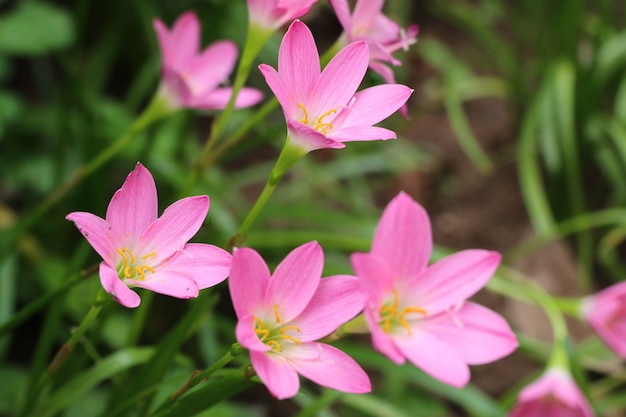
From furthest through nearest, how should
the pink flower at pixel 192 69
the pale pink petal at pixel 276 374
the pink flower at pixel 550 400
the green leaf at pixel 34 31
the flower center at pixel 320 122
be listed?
the green leaf at pixel 34 31 < the pink flower at pixel 192 69 < the pink flower at pixel 550 400 < the flower center at pixel 320 122 < the pale pink petal at pixel 276 374

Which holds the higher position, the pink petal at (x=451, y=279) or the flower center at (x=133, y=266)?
the flower center at (x=133, y=266)

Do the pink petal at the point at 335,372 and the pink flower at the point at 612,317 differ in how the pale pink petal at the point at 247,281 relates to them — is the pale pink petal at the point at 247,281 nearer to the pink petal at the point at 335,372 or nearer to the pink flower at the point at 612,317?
the pink petal at the point at 335,372

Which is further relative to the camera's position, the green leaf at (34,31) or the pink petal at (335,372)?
the green leaf at (34,31)

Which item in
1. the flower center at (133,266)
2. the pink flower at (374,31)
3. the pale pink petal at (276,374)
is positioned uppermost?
the pink flower at (374,31)

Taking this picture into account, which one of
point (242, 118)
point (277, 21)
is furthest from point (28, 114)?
point (277, 21)

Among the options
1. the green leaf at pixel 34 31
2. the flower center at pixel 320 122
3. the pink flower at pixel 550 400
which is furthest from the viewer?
the green leaf at pixel 34 31

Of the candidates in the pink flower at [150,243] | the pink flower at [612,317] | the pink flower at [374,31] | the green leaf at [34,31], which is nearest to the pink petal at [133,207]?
the pink flower at [150,243]

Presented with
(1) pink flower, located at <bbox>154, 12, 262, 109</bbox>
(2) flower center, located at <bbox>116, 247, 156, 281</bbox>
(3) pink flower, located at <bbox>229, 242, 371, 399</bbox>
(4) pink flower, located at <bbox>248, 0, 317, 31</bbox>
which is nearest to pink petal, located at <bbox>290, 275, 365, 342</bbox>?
(3) pink flower, located at <bbox>229, 242, 371, 399</bbox>
